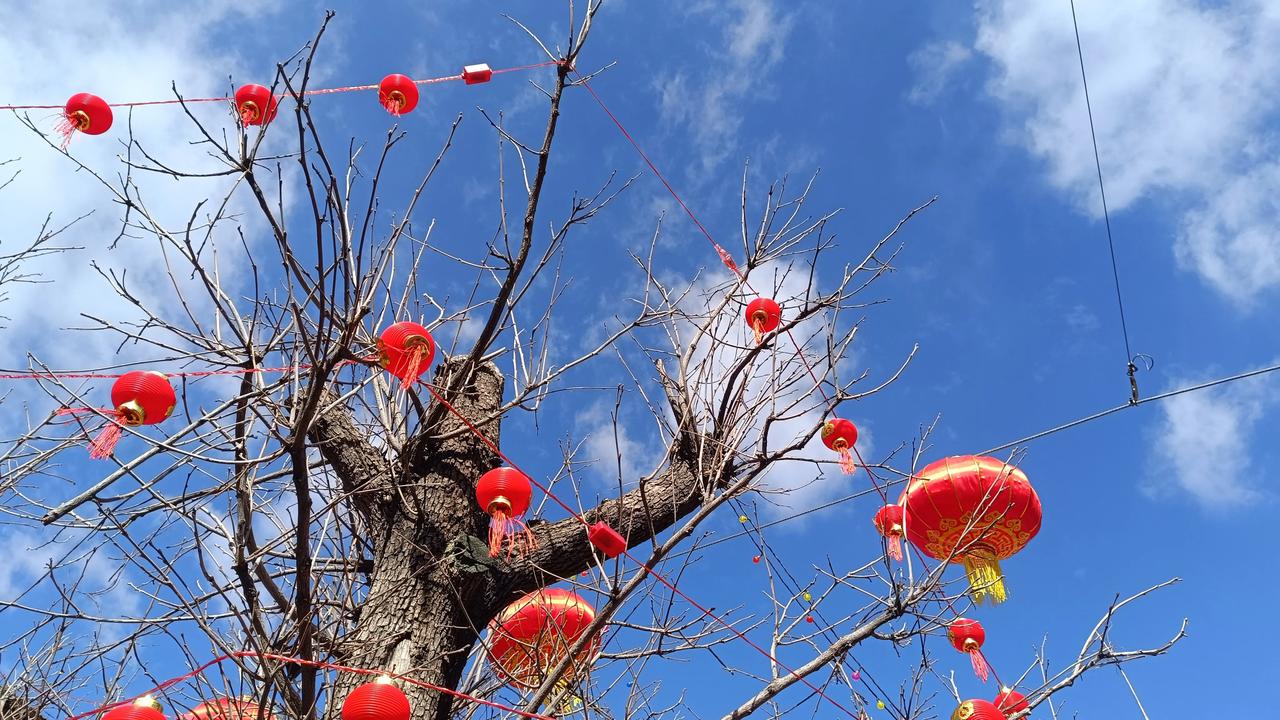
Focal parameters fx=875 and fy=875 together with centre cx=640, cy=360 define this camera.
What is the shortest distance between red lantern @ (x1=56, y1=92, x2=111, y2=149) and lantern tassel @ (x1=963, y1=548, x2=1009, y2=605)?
5.09 meters

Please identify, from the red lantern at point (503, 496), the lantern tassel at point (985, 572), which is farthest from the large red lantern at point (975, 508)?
the red lantern at point (503, 496)

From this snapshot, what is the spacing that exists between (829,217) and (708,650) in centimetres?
247

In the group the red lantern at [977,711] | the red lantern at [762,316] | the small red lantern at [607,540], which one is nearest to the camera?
the small red lantern at [607,540]

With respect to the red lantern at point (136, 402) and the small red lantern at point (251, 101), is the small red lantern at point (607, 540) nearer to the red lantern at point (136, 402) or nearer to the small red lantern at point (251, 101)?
the red lantern at point (136, 402)

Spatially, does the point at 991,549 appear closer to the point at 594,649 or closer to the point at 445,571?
the point at 594,649

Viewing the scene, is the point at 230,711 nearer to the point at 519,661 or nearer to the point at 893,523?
the point at 519,661

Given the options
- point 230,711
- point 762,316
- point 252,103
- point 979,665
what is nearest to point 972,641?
point 979,665

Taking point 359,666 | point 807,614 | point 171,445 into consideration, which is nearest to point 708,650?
point 807,614

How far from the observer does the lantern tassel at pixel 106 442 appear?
3.08 m

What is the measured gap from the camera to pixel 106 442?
3154mm

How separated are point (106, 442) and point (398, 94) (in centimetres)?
242

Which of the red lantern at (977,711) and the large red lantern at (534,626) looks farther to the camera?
the large red lantern at (534,626)

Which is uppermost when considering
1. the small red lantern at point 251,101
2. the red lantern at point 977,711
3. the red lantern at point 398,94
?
the red lantern at point 398,94

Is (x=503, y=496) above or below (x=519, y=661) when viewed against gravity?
above
